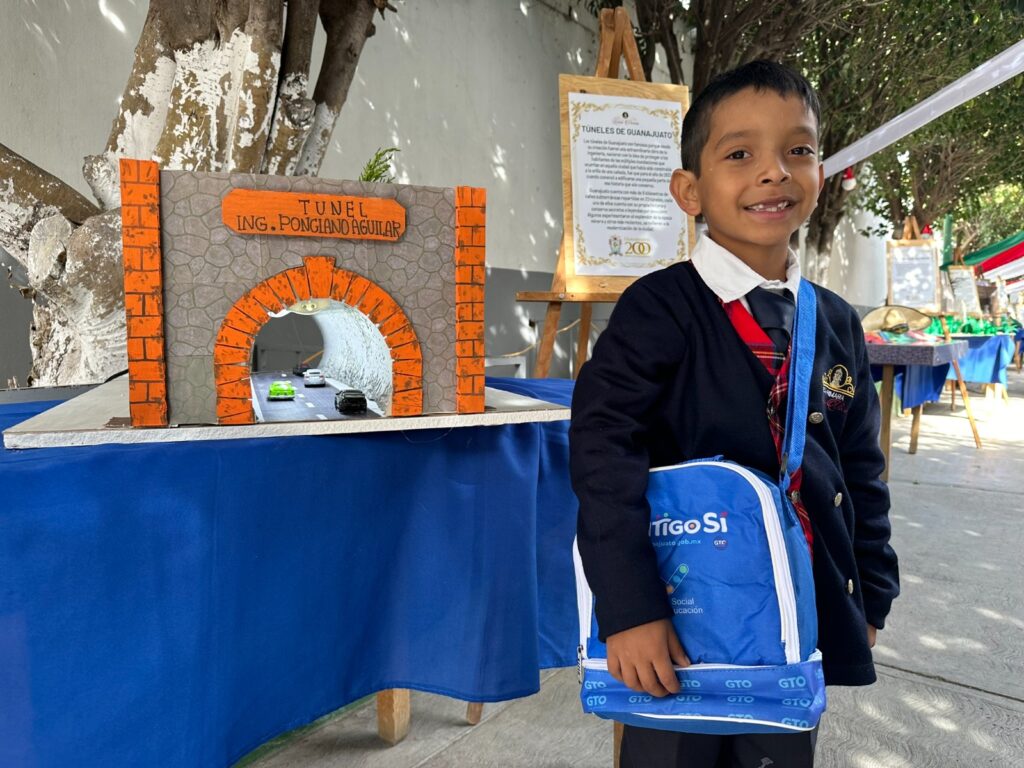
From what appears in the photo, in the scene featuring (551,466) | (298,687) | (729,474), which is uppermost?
(729,474)

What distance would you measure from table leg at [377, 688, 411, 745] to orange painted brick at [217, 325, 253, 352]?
3.70ft

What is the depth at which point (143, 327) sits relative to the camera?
3.56 ft

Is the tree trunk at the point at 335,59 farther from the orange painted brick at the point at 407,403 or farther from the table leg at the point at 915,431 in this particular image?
the table leg at the point at 915,431

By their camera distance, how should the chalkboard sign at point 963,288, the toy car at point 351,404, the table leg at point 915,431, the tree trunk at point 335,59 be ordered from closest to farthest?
the toy car at point 351,404, the tree trunk at point 335,59, the table leg at point 915,431, the chalkboard sign at point 963,288

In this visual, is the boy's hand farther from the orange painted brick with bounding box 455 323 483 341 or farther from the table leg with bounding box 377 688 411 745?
the table leg with bounding box 377 688 411 745

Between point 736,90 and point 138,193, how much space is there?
3.02 ft

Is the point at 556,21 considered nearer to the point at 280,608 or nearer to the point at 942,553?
the point at 942,553

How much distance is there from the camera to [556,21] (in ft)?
23.5

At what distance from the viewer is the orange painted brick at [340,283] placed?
119 cm

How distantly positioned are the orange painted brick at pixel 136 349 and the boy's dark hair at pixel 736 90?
3.03ft

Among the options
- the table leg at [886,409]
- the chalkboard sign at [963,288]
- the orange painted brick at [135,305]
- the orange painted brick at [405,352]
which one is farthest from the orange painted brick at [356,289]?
the chalkboard sign at [963,288]

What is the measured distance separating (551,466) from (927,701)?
1.47 metres

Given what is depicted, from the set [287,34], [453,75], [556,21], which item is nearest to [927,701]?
[287,34]

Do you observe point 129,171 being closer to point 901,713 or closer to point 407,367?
point 407,367
